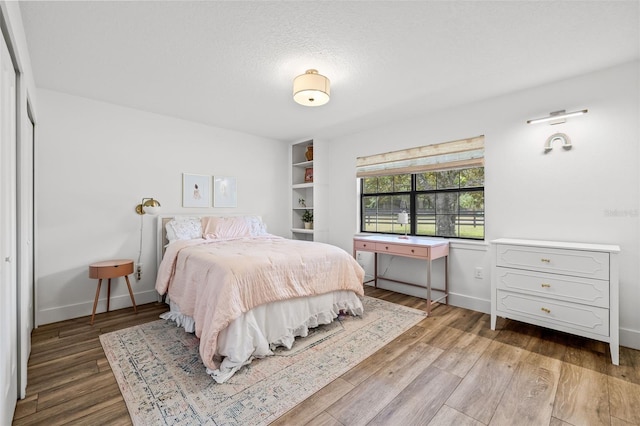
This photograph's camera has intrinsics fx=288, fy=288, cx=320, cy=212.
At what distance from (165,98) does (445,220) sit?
11.8 feet

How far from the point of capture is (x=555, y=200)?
2760 mm

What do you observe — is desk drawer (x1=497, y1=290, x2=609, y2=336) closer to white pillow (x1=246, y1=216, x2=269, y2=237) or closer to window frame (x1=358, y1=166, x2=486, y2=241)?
window frame (x1=358, y1=166, x2=486, y2=241)

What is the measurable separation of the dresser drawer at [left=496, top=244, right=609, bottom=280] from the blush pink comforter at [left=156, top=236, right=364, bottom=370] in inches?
55.6

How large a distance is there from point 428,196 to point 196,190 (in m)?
3.16

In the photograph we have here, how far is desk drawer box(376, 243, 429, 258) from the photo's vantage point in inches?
125

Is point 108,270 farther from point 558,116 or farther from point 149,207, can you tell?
point 558,116

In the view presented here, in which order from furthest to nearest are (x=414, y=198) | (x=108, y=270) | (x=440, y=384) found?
(x=414, y=198) < (x=108, y=270) < (x=440, y=384)

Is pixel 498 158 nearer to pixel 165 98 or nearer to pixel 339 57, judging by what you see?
pixel 339 57

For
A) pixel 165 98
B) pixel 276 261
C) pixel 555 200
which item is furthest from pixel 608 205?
pixel 165 98

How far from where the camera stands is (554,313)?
2430 millimetres

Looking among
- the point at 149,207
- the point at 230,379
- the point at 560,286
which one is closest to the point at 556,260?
the point at 560,286

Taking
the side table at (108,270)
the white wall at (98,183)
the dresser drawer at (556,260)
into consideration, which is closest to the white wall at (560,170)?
the dresser drawer at (556,260)

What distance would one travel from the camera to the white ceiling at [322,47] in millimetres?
1782

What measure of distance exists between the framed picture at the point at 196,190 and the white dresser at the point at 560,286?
359cm
